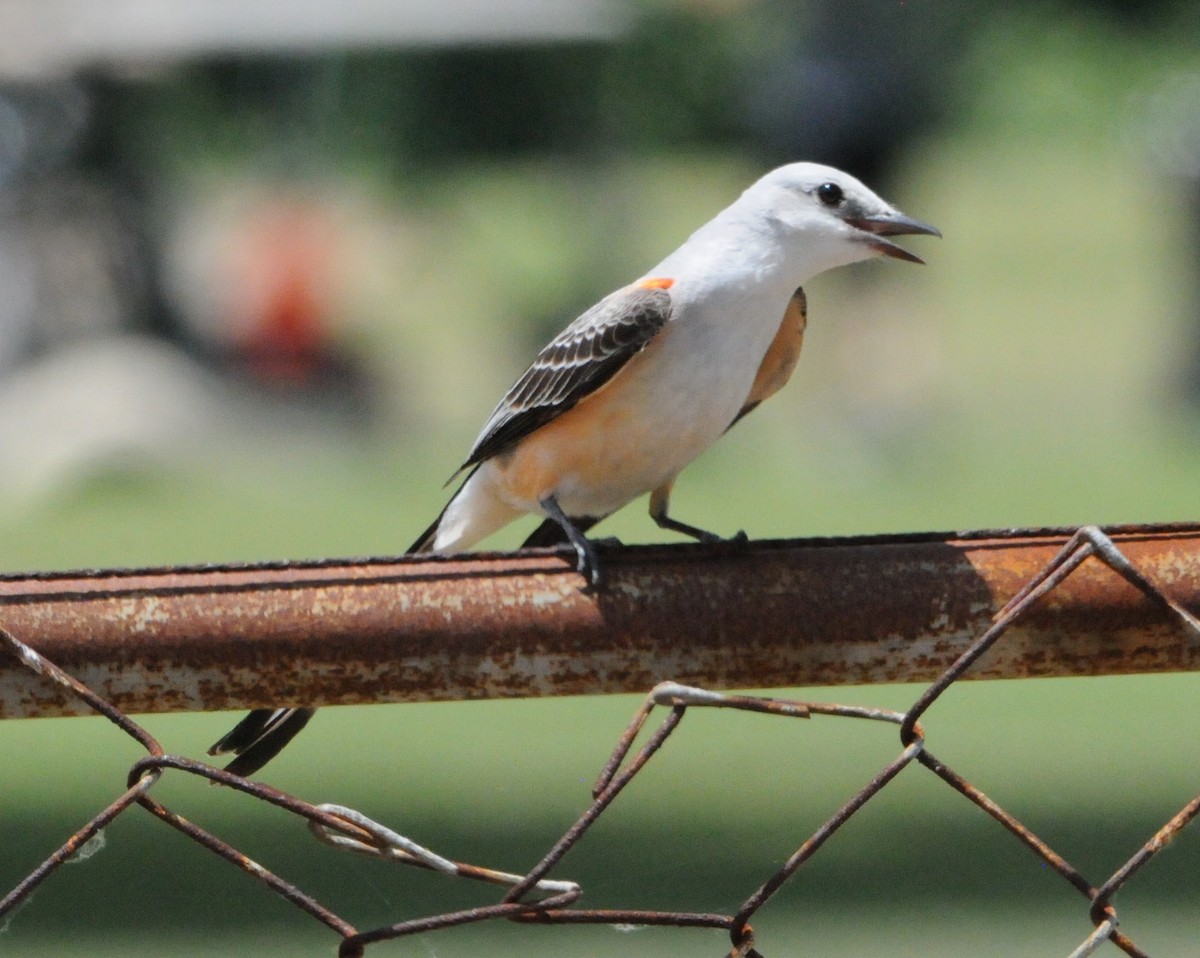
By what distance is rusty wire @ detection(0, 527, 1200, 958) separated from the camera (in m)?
1.65

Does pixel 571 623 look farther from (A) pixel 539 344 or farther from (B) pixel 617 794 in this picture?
(A) pixel 539 344

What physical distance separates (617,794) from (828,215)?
166cm

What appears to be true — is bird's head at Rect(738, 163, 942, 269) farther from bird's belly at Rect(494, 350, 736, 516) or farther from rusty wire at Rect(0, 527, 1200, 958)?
rusty wire at Rect(0, 527, 1200, 958)

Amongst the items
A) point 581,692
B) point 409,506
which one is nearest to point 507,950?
point 581,692

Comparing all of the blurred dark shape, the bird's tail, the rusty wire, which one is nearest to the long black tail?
the bird's tail

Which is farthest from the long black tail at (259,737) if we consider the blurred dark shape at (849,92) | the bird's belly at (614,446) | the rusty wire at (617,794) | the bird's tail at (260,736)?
the blurred dark shape at (849,92)

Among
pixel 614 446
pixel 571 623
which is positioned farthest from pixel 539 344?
pixel 571 623

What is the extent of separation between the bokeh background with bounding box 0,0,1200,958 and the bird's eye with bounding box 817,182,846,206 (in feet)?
4.05

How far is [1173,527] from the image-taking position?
5.98 feet

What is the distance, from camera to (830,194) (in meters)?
3.21

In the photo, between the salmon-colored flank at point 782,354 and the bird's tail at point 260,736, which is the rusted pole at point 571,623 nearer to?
the bird's tail at point 260,736

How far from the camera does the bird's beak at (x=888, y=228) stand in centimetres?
306

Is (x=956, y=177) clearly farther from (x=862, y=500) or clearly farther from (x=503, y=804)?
(x=503, y=804)

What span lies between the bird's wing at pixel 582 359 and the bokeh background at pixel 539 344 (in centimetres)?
81
